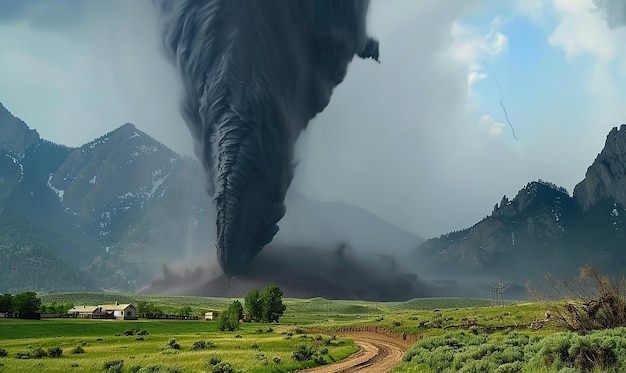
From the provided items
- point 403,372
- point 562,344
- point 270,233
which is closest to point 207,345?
point 403,372

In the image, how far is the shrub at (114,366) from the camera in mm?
34987

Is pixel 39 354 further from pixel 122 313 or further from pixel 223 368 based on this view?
pixel 122 313

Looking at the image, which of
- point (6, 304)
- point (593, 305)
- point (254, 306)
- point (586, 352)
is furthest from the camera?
point (254, 306)

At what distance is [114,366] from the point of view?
3606 cm

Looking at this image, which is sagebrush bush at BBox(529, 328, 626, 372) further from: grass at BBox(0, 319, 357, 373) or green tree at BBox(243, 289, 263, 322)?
green tree at BBox(243, 289, 263, 322)

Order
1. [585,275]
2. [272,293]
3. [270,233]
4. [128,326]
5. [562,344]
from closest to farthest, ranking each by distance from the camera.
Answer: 1. [562,344]
2. [585,275]
3. [128,326]
4. [272,293]
5. [270,233]

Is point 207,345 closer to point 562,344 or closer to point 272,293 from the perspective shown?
point 562,344

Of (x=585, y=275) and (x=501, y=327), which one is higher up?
(x=585, y=275)

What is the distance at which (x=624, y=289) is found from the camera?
29.8 m

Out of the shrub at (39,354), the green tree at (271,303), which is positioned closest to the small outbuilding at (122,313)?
the green tree at (271,303)

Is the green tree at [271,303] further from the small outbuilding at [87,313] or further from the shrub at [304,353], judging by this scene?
the shrub at [304,353]

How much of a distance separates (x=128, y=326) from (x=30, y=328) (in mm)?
18843

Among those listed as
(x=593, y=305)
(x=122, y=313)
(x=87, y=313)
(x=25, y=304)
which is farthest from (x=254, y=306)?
(x=593, y=305)

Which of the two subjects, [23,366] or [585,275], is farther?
[23,366]
